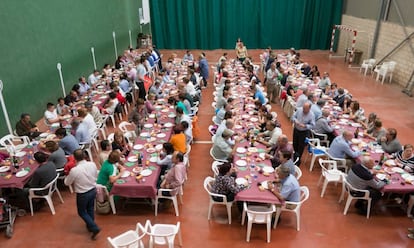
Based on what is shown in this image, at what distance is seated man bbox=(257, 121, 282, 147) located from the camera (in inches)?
275

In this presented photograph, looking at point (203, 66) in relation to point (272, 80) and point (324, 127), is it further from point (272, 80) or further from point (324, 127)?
point (324, 127)

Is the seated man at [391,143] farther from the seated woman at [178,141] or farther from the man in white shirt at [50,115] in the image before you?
the man in white shirt at [50,115]

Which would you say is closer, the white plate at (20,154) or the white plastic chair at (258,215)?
the white plastic chair at (258,215)

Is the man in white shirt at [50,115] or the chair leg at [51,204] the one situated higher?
the man in white shirt at [50,115]

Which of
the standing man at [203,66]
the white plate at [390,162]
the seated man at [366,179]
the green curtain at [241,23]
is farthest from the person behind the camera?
the green curtain at [241,23]

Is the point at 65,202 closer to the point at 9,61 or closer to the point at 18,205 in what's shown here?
the point at 18,205

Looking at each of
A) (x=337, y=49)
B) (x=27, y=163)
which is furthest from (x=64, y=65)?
(x=337, y=49)

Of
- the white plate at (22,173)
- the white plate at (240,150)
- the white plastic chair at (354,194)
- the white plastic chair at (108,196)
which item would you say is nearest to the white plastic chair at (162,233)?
the white plastic chair at (108,196)

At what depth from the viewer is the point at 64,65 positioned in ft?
37.9

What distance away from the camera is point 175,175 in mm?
5785

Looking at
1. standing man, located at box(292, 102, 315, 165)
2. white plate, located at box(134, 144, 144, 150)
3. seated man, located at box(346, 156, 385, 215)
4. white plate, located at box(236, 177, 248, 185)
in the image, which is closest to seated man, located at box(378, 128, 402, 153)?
seated man, located at box(346, 156, 385, 215)

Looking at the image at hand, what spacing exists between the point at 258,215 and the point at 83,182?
10.3 feet

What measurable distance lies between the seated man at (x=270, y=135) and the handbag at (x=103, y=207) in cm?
366

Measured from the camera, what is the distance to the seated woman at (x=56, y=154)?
627 cm
